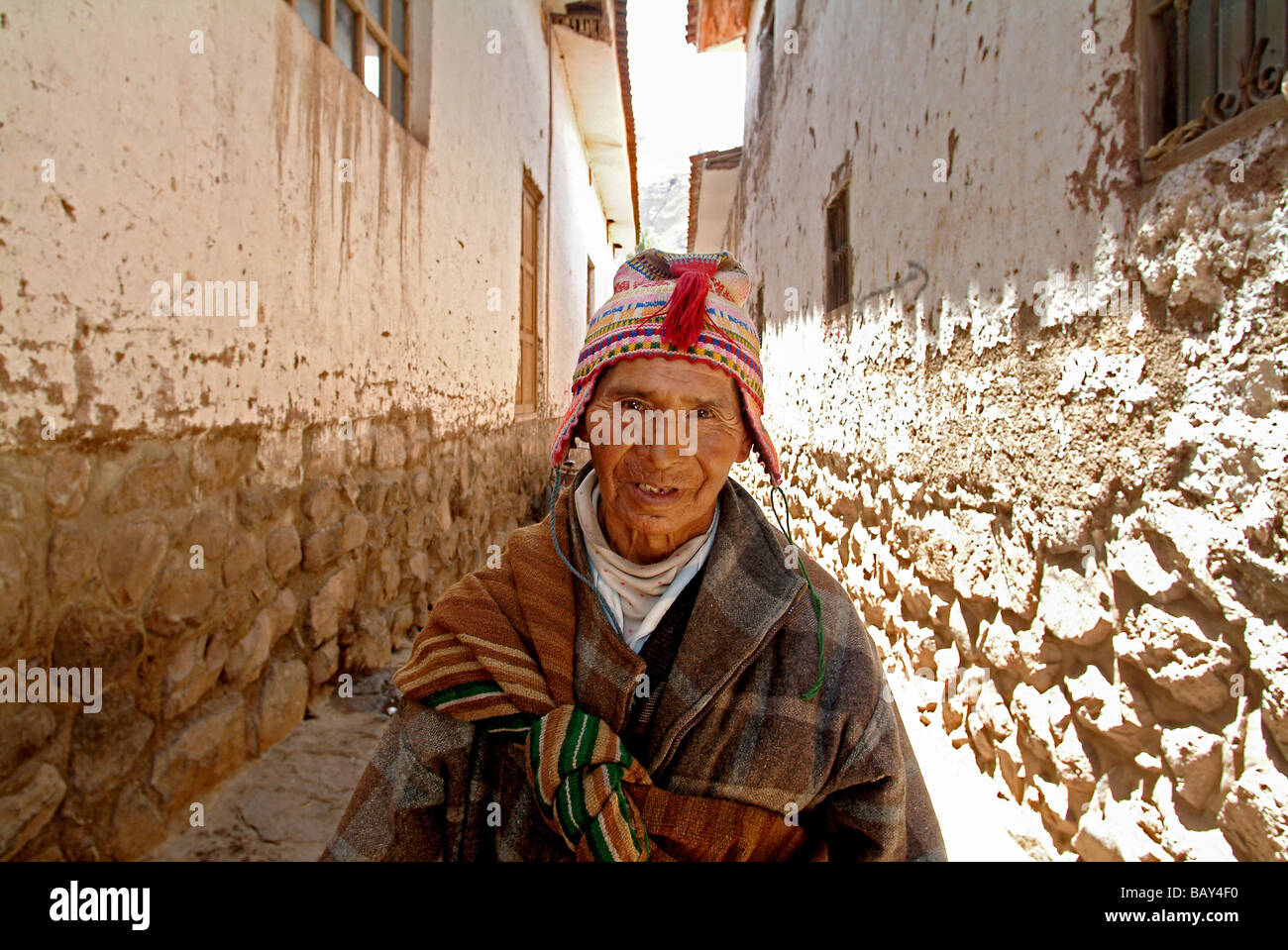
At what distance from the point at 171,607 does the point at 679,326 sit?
70.0 inches

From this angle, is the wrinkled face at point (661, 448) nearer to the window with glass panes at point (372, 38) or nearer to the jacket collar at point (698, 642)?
the jacket collar at point (698, 642)

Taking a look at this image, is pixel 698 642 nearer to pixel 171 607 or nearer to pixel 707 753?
pixel 707 753

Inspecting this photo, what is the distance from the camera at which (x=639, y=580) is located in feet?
4.10

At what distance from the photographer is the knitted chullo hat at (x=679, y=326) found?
122cm

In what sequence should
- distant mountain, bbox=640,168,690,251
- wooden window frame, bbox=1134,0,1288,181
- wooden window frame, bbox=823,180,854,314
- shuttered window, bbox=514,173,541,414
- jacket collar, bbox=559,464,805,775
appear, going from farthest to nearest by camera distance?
distant mountain, bbox=640,168,690,251 < shuttered window, bbox=514,173,541,414 < wooden window frame, bbox=823,180,854,314 < wooden window frame, bbox=1134,0,1288,181 < jacket collar, bbox=559,464,805,775

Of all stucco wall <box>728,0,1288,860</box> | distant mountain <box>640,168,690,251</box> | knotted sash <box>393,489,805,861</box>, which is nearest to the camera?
knotted sash <box>393,489,805,861</box>

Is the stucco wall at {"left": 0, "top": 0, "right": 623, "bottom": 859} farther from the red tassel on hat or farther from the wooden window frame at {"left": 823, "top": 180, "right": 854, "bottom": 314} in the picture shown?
the wooden window frame at {"left": 823, "top": 180, "right": 854, "bottom": 314}

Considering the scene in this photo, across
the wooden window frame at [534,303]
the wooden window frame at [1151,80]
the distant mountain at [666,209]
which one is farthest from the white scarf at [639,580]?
the distant mountain at [666,209]

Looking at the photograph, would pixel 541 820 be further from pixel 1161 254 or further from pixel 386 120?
pixel 386 120

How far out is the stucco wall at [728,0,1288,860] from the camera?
5.07ft

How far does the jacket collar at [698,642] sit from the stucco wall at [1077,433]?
1137 millimetres

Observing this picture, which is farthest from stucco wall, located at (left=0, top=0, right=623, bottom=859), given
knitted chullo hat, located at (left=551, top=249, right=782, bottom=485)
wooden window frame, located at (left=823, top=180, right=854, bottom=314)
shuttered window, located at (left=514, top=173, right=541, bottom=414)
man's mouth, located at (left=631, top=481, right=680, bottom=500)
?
shuttered window, located at (left=514, top=173, right=541, bottom=414)

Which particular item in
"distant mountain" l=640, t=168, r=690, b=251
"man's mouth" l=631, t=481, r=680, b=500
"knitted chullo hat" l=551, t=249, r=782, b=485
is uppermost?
"distant mountain" l=640, t=168, r=690, b=251

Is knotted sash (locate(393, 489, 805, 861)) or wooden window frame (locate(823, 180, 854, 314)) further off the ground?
wooden window frame (locate(823, 180, 854, 314))
